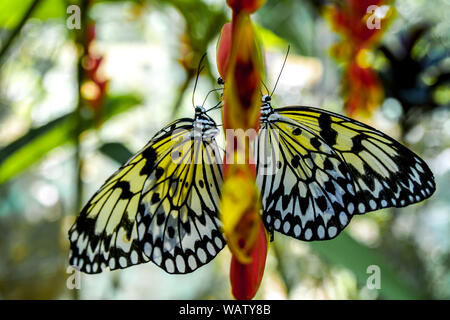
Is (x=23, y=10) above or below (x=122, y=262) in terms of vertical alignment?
above

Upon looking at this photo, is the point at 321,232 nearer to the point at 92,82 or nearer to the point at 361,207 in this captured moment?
the point at 361,207

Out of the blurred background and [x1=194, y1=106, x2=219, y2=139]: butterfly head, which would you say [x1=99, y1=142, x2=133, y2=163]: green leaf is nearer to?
[x1=194, y1=106, x2=219, y2=139]: butterfly head

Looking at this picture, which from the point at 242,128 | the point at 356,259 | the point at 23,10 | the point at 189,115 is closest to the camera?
the point at 242,128

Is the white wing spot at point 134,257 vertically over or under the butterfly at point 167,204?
under

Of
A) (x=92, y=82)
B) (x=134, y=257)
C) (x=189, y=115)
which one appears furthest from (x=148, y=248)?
(x=189, y=115)

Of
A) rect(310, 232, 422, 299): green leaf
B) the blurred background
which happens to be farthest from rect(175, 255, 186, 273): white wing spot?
the blurred background

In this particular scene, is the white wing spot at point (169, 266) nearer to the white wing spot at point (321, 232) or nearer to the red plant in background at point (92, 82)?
the white wing spot at point (321, 232)

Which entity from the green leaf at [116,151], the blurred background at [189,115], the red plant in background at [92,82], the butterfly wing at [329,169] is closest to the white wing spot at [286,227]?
the butterfly wing at [329,169]

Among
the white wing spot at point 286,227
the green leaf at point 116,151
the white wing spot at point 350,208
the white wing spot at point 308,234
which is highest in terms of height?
the green leaf at point 116,151
